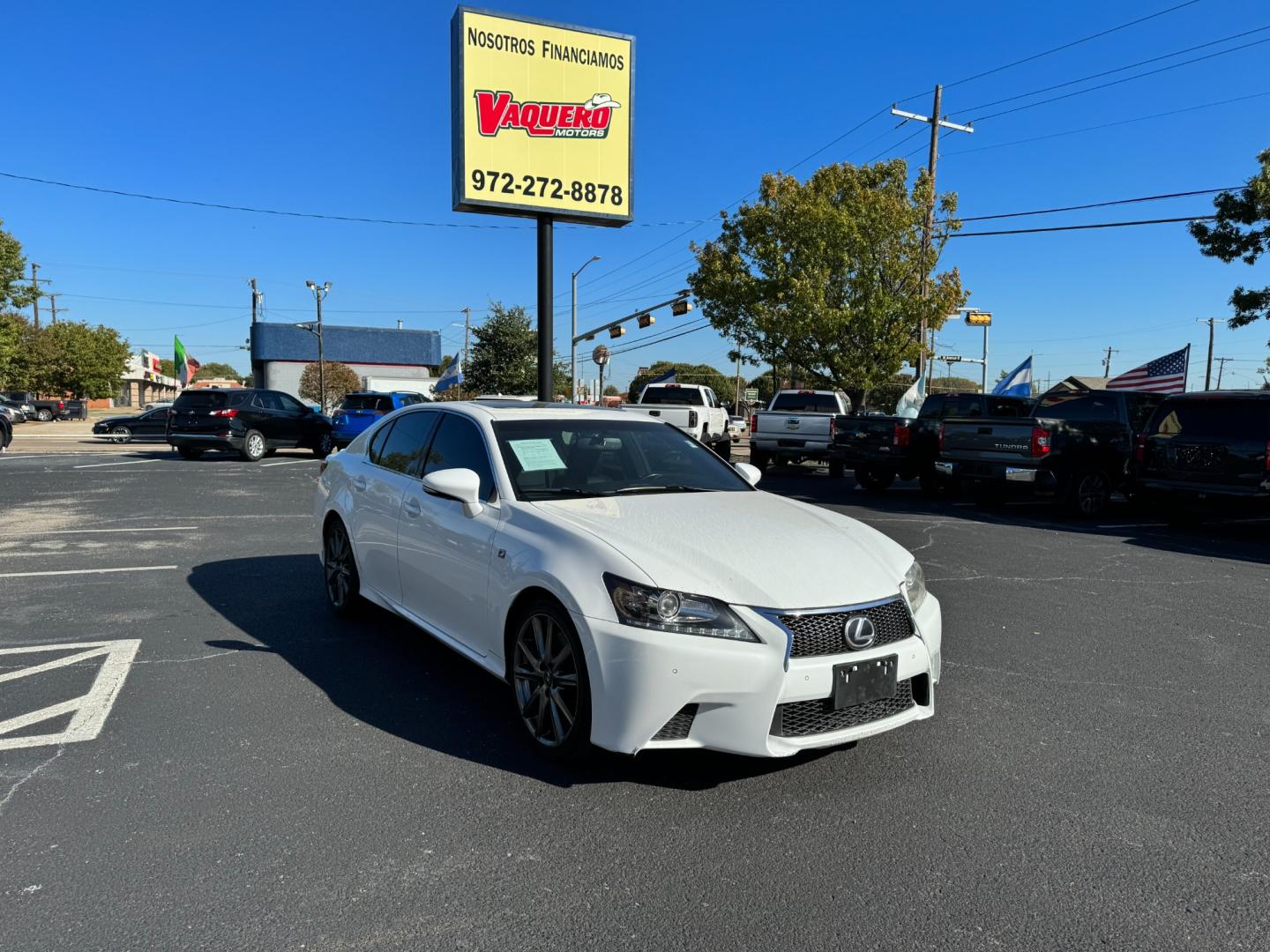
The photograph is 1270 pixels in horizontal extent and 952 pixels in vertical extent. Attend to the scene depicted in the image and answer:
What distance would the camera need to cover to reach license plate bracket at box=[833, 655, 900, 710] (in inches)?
130

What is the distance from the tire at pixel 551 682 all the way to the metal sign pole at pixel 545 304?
39.0ft

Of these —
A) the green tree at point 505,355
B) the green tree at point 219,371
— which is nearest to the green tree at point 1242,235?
the green tree at point 505,355

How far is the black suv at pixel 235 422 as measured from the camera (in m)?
19.4

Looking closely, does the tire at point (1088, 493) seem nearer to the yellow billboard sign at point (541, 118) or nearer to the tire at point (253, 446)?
the yellow billboard sign at point (541, 118)

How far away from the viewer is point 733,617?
3271 millimetres

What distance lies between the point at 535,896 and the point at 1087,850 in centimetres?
195

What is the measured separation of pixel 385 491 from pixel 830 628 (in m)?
3.06

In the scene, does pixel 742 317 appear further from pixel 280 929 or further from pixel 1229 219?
pixel 280 929

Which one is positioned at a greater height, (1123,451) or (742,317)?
(742,317)

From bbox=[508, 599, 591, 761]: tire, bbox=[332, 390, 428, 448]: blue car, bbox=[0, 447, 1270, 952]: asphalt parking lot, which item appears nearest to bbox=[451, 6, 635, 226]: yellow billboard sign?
bbox=[332, 390, 428, 448]: blue car

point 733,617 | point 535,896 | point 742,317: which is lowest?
point 535,896

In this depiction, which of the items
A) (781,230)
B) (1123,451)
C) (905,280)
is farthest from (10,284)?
(1123,451)

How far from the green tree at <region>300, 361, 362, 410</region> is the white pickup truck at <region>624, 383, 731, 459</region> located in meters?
51.7

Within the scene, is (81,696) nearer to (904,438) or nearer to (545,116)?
(904,438)
